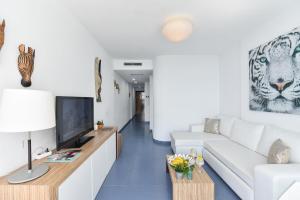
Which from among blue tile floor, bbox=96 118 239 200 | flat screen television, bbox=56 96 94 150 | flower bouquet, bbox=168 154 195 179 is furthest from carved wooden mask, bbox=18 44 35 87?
flower bouquet, bbox=168 154 195 179

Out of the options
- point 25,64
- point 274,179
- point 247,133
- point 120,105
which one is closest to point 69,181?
point 25,64

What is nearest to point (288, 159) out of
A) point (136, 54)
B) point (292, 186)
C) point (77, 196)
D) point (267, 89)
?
point (292, 186)

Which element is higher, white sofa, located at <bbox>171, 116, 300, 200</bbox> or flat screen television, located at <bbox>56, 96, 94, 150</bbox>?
flat screen television, located at <bbox>56, 96, 94, 150</bbox>

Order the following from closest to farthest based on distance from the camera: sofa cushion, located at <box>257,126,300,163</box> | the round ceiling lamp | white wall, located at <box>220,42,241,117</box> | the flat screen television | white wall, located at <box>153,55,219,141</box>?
the flat screen television → sofa cushion, located at <box>257,126,300,163</box> → the round ceiling lamp → white wall, located at <box>220,42,241,117</box> → white wall, located at <box>153,55,219,141</box>

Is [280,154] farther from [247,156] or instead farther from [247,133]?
[247,133]

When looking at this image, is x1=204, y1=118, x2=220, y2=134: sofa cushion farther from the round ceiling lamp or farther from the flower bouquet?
the round ceiling lamp

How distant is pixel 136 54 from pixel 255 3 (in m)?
3.17

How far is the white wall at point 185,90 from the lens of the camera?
5.03 metres

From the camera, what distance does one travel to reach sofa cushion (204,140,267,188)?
6.82 ft

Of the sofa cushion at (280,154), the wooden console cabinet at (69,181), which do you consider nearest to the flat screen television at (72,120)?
the wooden console cabinet at (69,181)

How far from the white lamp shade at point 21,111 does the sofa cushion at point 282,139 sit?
2.62m

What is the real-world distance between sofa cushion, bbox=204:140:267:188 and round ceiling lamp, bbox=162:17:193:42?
198cm

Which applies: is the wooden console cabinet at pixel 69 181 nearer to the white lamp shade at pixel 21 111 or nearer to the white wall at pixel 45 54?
the white wall at pixel 45 54

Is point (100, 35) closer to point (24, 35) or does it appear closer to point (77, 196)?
point (24, 35)
